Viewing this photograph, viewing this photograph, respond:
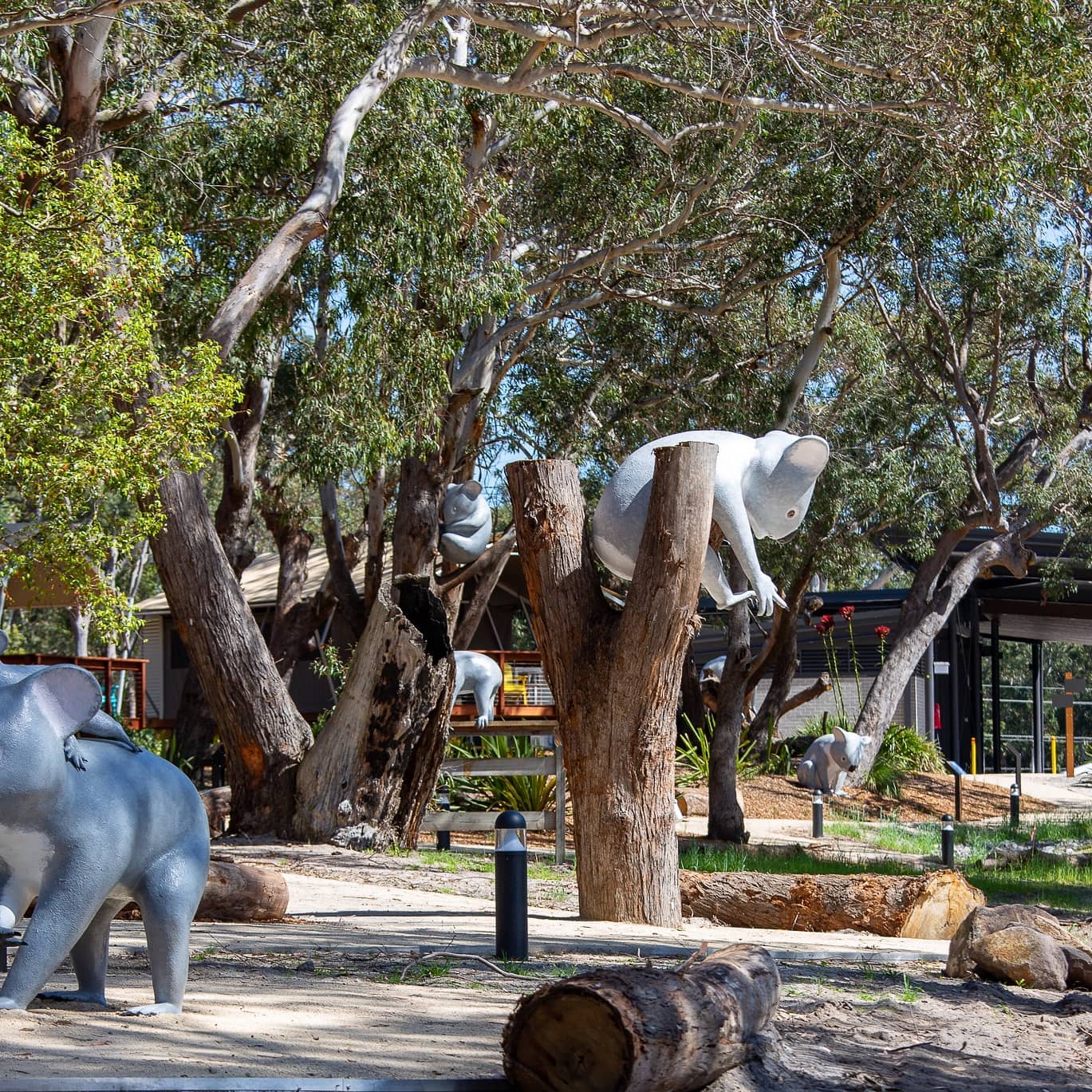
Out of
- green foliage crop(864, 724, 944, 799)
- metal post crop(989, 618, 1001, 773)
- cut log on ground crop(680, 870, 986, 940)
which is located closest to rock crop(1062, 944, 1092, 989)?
cut log on ground crop(680, 870, 986, 940)

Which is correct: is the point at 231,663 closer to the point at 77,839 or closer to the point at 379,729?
the point at 379,729

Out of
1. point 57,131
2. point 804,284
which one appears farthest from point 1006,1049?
point 804,284

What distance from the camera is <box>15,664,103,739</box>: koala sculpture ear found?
4242 millimetres

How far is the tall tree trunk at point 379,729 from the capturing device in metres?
12.4

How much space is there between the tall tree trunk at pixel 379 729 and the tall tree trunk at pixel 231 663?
14.5 inches

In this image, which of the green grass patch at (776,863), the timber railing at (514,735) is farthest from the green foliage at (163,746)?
the green grass patch at (776,863)

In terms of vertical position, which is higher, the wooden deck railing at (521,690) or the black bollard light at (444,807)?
the wooden deck railing at (521,690)

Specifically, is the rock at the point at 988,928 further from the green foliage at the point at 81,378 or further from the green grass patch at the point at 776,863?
the green foliage at the point at 81,378

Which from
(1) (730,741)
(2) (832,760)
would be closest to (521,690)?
(2) (832,760)

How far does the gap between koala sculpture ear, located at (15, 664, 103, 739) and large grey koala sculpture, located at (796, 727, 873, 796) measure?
17.3m

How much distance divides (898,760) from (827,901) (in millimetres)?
16511

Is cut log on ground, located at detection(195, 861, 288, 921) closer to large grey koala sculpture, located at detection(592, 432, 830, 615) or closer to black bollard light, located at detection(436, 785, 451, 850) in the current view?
large grey koala sculpture, located at detection(592, 432, 830, 615)

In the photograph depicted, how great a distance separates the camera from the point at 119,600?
11.4 metres

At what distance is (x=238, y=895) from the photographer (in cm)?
792
